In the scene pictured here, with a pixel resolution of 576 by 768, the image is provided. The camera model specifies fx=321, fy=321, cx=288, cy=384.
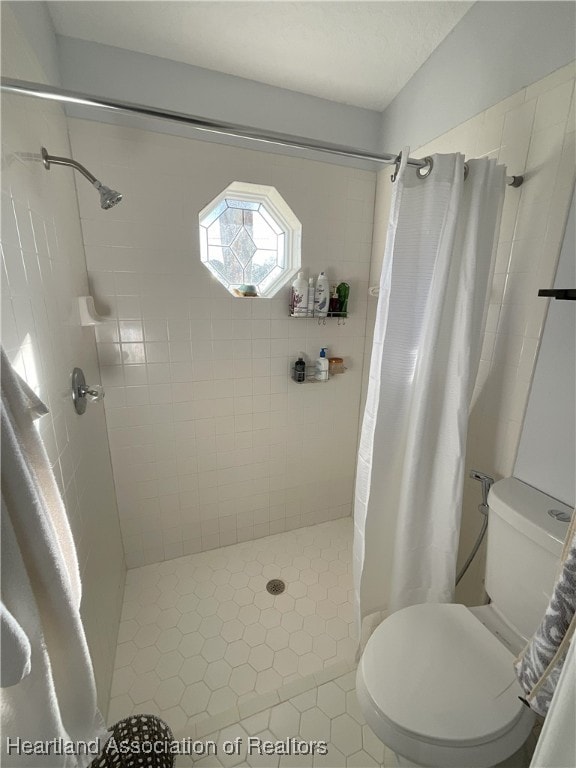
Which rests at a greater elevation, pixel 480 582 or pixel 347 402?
pixel 347 402

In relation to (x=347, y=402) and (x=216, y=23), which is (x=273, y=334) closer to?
(x=347, y=402)

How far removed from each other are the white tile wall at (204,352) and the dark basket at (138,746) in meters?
0.91

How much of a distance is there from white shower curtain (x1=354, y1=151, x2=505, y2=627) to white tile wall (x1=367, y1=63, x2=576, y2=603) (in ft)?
0.34

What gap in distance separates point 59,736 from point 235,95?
2235 mm

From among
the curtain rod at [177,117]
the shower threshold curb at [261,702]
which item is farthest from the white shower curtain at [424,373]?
the shower threshold curb at [261,702]

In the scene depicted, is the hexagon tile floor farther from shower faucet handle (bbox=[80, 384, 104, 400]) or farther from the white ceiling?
the white ceiling

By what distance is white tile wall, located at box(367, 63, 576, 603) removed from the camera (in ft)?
3.22

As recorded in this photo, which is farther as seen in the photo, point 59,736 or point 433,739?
point 433,739

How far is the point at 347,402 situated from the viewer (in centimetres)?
208

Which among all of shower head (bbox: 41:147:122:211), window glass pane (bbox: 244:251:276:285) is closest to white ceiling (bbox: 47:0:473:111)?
shower head (bbox: 41:147:122:211)

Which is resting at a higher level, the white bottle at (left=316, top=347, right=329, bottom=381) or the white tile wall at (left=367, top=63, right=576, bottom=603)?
the white tile wall at (left=367, top=63, right=576, bottom=603)

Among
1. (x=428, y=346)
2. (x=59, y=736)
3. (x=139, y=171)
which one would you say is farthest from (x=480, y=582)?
(x=139, y=171)

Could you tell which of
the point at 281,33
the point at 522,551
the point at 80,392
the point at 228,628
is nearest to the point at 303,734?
the point at 228,628

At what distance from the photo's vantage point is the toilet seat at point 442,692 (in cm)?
77
